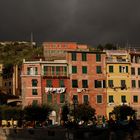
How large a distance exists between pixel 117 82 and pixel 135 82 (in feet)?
10.3

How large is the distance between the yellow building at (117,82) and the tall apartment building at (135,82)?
0.73 meters

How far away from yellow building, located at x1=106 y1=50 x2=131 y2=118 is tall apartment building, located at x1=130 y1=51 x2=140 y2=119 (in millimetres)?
732

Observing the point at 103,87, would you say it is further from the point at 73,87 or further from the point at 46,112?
the point at 46,112

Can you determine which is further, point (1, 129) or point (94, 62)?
point (94, 62)

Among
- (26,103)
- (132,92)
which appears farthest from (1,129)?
(132,92)

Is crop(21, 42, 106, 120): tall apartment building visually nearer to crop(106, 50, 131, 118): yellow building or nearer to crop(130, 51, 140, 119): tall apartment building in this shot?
crop(106, 50, 131, 118): yellow building

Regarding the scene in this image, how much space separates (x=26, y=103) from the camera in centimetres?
7862

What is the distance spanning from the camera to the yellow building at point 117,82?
8212cm

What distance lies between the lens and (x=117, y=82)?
271 ft

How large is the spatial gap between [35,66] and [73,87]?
697 cm

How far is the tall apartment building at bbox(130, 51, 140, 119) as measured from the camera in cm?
8300

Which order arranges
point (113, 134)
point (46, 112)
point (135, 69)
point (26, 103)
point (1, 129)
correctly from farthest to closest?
point (135, 69) < point (26, 103) < point (46, 112) < point (1, 129) < point (113, 134)

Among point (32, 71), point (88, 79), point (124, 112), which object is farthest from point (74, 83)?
point (124, 112)

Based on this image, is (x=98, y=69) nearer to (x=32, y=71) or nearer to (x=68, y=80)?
(x=68, y=80)
